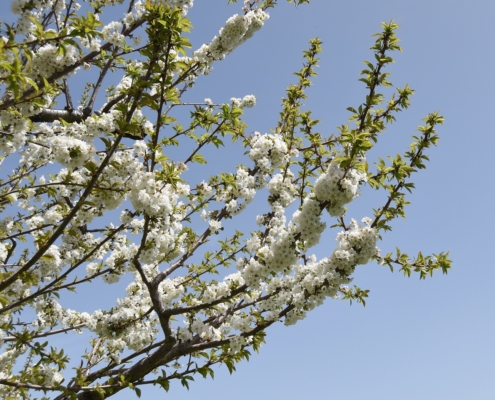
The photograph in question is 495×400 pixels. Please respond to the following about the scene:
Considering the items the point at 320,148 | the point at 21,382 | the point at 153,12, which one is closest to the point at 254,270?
the point at 320,148

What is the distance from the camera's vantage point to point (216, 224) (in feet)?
20.7

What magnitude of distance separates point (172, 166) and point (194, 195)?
244cm

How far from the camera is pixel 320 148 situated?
5.31m

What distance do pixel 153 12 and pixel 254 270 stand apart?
2.73m

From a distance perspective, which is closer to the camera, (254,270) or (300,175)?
(254,270)

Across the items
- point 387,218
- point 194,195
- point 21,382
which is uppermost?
point 194,195

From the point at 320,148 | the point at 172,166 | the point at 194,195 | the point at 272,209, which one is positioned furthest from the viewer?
the point at 194,195

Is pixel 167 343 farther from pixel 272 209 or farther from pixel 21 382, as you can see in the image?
pixel 272 209

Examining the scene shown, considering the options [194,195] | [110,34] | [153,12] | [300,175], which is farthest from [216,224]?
[153,12]

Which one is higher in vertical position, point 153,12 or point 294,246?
point 153,12

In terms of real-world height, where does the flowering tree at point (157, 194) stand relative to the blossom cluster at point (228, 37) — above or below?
below

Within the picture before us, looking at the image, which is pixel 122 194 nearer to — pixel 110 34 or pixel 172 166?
pixel 172 166

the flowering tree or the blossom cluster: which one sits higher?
the blossom cluster

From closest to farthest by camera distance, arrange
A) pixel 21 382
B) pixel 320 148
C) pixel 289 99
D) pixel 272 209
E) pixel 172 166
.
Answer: pixel 172 166 → pixel 21 382 → pixel 320 148 → pixel 272 209 → pixel 289 99
